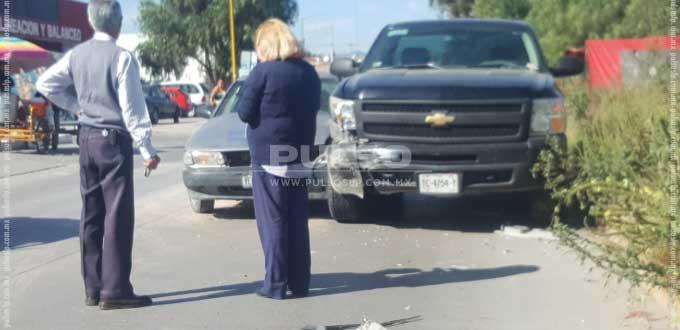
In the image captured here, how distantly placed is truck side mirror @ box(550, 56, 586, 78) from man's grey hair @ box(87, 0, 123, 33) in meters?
4.99

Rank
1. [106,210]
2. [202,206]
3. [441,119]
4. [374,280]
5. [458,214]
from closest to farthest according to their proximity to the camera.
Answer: [106,210] → [374,280] → [441,119] → [458,214] → [202,206]

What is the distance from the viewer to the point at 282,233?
6.43 meters

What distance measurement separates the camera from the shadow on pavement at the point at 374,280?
6.62 metres

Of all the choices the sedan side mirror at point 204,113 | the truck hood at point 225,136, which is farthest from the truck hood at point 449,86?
the sedan side mirror at point 204,113

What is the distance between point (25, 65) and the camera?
821 inches

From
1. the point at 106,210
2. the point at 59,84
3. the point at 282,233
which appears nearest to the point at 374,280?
the point at 282,233

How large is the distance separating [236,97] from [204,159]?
1.94 metres

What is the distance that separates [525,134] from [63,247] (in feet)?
14.1

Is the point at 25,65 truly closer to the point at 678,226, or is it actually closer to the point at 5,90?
the point at 5,90

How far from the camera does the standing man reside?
602 cm

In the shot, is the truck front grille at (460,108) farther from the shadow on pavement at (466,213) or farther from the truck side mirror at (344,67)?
the truck side mirror at (344,67)

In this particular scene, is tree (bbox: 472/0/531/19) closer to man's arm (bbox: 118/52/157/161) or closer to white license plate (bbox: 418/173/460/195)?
white license plate (bbox: 418/173/460/195)

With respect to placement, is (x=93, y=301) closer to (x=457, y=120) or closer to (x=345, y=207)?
(x=345, y=207)

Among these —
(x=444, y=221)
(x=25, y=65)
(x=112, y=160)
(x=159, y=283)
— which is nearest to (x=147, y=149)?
(x=112, y=160)
